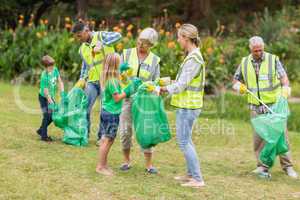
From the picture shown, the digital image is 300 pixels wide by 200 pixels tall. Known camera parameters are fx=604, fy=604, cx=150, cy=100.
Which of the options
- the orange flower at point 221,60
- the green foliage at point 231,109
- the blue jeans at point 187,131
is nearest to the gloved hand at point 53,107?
the blue jeans at point 187,131

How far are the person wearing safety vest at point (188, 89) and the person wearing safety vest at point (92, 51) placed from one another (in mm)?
1659

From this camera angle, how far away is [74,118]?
26.2 feet

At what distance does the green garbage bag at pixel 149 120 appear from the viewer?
6367mm

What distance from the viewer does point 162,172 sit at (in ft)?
22.5

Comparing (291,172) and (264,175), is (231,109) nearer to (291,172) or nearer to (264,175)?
(291,172)

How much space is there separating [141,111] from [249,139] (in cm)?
346

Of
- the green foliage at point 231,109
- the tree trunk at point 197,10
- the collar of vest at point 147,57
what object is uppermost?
the tree trunk at point 197,10

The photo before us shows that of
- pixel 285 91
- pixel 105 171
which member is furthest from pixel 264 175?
pixel 105 171

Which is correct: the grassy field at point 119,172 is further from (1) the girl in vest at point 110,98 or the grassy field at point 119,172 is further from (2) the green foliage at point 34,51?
(2) the green foliage at point 34,51

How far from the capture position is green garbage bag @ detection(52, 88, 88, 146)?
26.1 ft

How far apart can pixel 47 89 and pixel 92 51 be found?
0.79 m

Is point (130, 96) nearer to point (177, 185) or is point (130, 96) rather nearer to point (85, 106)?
point (177, 185)

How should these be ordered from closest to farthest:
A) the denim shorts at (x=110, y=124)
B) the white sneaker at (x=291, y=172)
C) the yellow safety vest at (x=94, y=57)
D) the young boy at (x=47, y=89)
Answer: the denim shorts at (x=110, y=124) < the white sneaker at (x=291, y=172) < the yellow safety vest at (x=94, y=57) < the young boy at (x=47, y=89)

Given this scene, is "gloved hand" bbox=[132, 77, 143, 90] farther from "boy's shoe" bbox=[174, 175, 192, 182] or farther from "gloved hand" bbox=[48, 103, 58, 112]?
"gloved hand" bbox=[48, 103, 58, 112]
